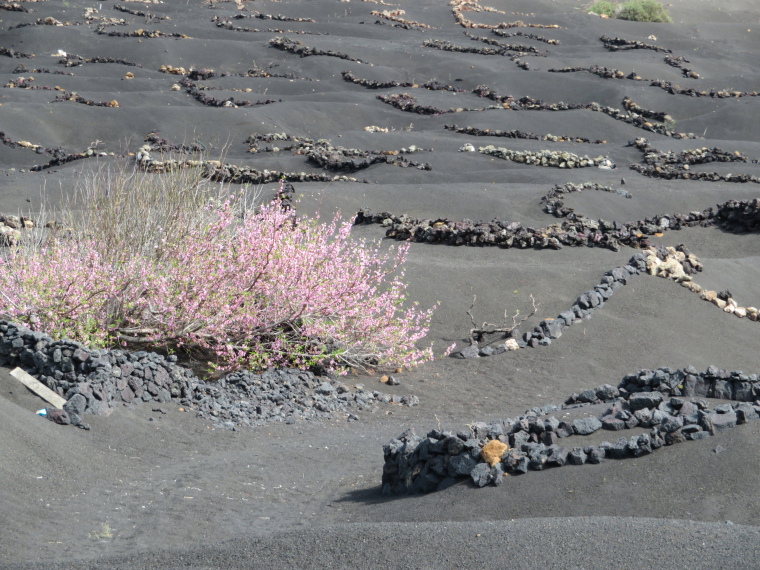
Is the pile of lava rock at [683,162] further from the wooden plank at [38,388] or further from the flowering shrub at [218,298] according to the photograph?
the wooden plank at [38,388]

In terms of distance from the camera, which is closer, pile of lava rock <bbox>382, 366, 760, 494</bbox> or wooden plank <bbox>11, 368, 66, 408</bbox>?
pile of lava rock <bbox>382, 366, 760, 494</bbox>

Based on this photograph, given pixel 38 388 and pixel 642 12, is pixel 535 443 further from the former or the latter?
pixel 642 12

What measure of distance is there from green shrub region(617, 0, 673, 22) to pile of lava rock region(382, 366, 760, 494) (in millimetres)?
51830

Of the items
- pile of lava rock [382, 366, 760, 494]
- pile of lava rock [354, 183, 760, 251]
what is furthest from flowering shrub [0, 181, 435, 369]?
pile of lava rock [354, 183, 760, 251]

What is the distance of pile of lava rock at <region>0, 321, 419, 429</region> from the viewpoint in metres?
7.12

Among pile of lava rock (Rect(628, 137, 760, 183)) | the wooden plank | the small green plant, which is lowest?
pile of lava rock (Rect(628, 137, 760, 183))

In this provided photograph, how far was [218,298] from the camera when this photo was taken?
8.32 m

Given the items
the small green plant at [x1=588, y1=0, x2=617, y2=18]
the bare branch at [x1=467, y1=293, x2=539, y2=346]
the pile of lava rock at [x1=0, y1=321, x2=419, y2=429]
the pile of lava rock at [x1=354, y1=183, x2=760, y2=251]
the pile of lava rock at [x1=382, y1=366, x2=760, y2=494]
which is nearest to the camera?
the pile of lava rock at [x1=382, y1=366, x2=760, y2=494]

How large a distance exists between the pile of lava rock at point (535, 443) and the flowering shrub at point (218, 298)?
299cm

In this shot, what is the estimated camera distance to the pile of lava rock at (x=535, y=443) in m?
5.33

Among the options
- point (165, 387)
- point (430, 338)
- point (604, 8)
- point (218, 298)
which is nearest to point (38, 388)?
point (165, 387)

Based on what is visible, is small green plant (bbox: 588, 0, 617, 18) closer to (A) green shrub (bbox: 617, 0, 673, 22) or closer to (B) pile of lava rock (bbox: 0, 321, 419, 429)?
(A) green shrub (bbox: 617, 0, 673, 22)

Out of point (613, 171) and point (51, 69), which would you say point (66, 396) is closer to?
point (613, 171)

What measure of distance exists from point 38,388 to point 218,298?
1953 millimetres
